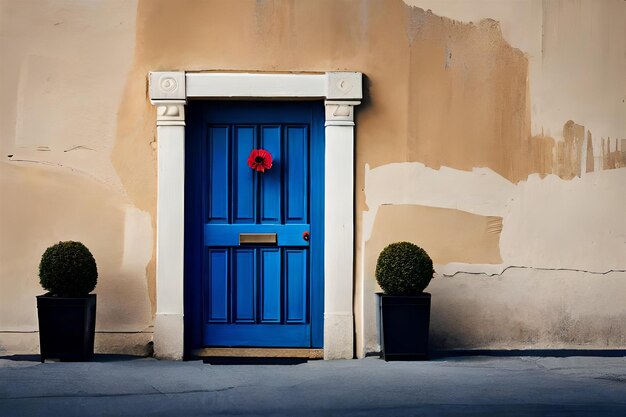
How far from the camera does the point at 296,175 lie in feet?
27.0

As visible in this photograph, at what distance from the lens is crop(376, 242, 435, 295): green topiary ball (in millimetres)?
7586

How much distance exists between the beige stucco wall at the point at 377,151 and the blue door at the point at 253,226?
0.40 meters

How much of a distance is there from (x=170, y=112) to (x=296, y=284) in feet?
6.29

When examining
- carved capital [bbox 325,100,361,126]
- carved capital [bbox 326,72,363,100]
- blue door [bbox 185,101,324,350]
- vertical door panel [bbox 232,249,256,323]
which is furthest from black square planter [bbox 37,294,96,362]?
carved capital [bbox 326,72,363,100]

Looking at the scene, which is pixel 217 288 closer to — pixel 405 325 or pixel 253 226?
pixel 253 226

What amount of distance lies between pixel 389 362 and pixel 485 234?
1.48m

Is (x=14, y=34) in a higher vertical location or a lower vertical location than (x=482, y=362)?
higher

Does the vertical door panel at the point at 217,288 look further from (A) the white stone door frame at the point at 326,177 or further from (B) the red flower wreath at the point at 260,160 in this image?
(B) the red flower wreath at the point at 260,160

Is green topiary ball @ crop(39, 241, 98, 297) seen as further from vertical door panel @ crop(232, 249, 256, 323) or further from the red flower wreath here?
the red flower wreath

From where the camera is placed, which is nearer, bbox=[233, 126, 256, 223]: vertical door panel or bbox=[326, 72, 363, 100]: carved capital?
bbox=[326, 72, 363, 100]: carved capital

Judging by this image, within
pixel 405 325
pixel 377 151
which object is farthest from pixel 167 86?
pixel 405 325

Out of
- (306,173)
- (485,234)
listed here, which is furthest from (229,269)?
(485,234)

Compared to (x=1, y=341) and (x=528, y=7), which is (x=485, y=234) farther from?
(x=1, y=341)

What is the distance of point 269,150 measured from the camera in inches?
324
